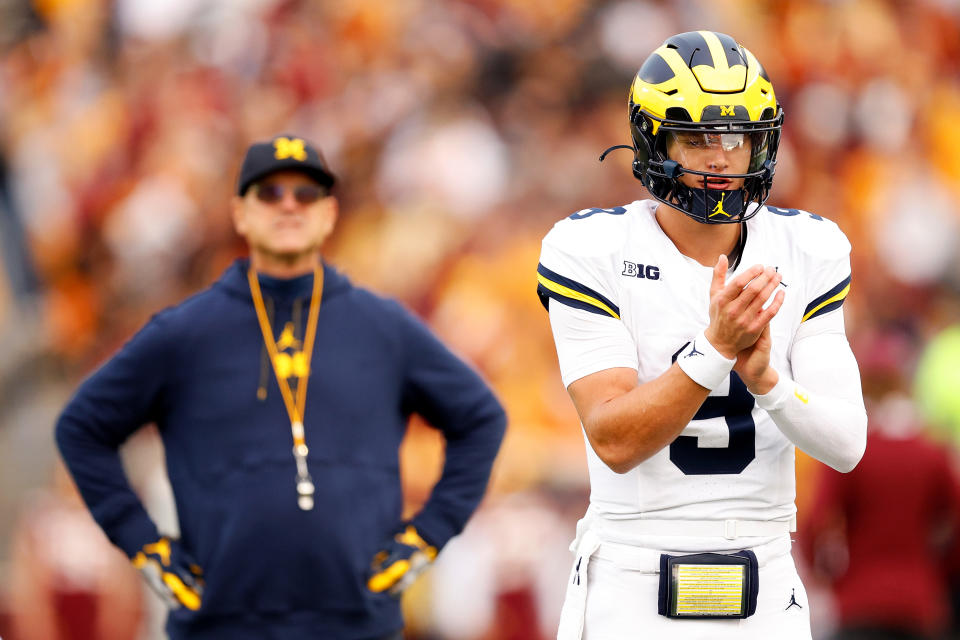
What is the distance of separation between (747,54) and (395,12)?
21.0 feet

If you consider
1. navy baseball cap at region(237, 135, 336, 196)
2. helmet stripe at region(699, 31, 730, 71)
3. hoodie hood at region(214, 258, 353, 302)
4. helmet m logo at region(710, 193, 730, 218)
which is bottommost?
hoodie hood at region(214, 258, 353, 302)

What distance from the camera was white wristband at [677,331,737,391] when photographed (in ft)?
8.20

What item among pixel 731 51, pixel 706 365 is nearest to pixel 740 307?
pixel 706 365

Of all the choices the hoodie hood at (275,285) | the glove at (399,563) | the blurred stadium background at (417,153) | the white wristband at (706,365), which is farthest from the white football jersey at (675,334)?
the blurred stadium background at (417,153)

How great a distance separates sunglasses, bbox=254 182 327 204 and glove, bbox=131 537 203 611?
953 mm

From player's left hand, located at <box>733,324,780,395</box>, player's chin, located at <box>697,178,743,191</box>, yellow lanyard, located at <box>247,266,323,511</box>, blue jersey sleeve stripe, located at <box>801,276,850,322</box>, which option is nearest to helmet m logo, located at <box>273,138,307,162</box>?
yellow lanyard, located at <box>247,266,323,511</box>

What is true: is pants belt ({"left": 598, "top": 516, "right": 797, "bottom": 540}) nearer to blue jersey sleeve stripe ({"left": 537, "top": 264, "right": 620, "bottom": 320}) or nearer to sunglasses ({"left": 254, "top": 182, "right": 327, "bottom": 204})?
blue jersey sleeve stripe ({"left": 537, "top": 264, "right": 620, "bottom": 320})

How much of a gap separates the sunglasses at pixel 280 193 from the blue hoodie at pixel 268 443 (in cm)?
20

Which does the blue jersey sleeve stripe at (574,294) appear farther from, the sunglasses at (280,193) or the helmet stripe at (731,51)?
the sunglasses at (280,193)

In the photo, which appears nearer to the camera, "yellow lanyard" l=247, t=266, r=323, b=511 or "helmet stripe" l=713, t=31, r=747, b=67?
"helmet stripe" l=713, t=31, r=747, b=67

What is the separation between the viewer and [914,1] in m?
9.91

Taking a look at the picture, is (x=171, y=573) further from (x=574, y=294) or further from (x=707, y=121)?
(x=707, y=121)

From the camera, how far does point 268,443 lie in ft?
12.2

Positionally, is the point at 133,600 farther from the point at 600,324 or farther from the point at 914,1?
the point at 914,1
